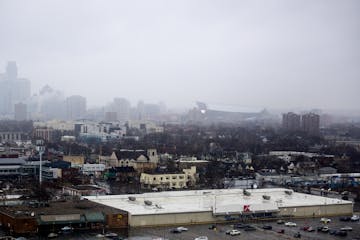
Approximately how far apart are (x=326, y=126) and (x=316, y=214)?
1770cm

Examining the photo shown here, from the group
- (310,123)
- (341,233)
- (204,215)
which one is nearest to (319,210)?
(341,233)

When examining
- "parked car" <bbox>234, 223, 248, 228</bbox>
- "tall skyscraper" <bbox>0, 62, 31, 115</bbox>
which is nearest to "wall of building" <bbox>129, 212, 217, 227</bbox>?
"parked car" <bbox>234, 223, 248, 228</bbox>

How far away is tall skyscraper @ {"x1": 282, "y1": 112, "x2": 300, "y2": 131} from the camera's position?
78.4 feet

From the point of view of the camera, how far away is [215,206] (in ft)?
21.7

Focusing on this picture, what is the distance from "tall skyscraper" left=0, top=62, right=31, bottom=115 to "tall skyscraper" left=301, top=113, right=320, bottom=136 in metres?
21.9

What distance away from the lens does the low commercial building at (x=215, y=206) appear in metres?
6.34

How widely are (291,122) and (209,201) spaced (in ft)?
61.9

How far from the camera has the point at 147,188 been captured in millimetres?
9344

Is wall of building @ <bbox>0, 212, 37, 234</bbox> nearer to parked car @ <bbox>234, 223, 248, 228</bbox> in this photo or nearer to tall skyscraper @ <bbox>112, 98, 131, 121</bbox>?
parked car @ <bbox>234, 223, 248, 228</bbox>

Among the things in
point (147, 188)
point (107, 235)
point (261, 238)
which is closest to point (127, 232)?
point (107, 235)

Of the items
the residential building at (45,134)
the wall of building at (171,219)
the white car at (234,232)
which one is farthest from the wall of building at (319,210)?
the residential building at (45,134)

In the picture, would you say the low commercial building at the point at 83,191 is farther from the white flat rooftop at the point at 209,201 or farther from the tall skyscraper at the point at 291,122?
the tall skyscraper at the point at 291,122

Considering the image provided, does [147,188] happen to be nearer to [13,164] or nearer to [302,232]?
[13,164]

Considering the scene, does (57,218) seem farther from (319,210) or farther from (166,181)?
(166,181)
